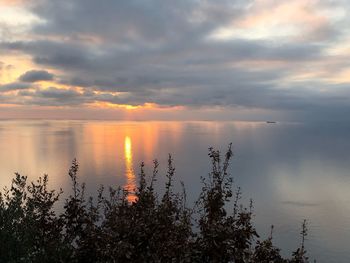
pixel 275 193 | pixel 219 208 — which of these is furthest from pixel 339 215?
pixel 219 208

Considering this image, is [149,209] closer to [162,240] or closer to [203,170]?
[162,240]

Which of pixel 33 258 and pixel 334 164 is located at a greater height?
pixel 33 258

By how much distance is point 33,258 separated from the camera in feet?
52.8

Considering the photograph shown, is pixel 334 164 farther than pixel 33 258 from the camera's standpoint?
Yes

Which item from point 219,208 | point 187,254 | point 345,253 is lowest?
point 345,253

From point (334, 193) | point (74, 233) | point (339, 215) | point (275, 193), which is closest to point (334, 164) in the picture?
point (334, 193)

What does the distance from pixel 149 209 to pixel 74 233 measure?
5731 millimetres

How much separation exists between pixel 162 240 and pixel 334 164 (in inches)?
7862

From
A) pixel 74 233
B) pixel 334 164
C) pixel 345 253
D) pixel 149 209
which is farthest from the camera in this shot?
pixel 334 164

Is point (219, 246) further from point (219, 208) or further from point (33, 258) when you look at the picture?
point (33, 258)

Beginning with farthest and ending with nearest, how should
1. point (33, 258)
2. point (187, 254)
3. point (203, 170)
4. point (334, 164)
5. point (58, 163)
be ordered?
point (334, 164)
point (58, 163)
point (203, 170)
point (33, 258)
point (187, 254)

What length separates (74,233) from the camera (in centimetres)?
1797

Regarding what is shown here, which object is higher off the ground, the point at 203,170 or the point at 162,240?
the point at 162,240

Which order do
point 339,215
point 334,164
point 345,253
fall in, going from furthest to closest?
point 334,164 < point 339,215 < point 345,253
